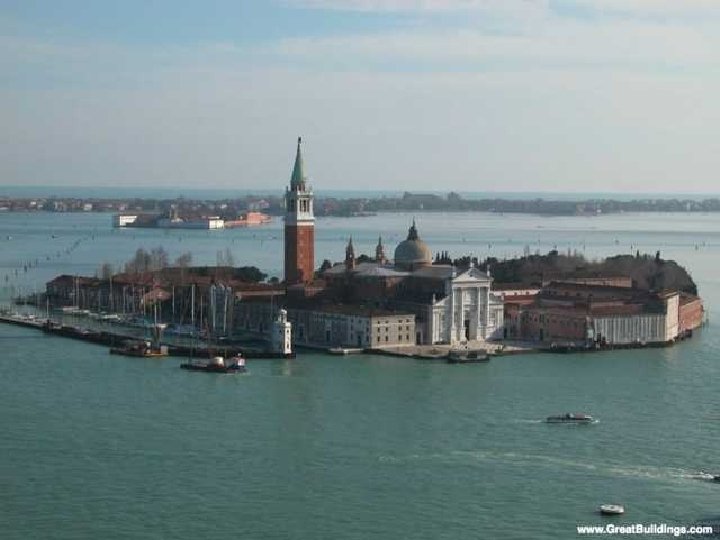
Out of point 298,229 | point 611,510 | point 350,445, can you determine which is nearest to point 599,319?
point 298,229

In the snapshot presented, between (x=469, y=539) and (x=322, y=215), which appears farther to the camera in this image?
(x=322, y=215)

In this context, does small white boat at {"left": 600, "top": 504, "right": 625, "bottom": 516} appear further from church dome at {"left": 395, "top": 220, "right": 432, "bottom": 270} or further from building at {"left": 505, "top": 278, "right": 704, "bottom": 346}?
church dome at {"left": 395, "top": 220, "right": 432, "bottom": 270}

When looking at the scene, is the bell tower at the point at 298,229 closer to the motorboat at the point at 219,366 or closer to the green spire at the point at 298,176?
the green spire at the point at 298,176

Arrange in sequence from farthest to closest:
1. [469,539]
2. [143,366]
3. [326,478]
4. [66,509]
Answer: [143,366], [326,478], [66,509], [469,539]

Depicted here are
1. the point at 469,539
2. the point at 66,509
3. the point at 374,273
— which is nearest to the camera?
the point at 469,539

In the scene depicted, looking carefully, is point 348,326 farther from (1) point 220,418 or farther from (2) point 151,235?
(2) point 151,235

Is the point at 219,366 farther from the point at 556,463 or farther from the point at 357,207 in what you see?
the point at 357,207

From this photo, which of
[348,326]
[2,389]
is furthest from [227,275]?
[2,389]
